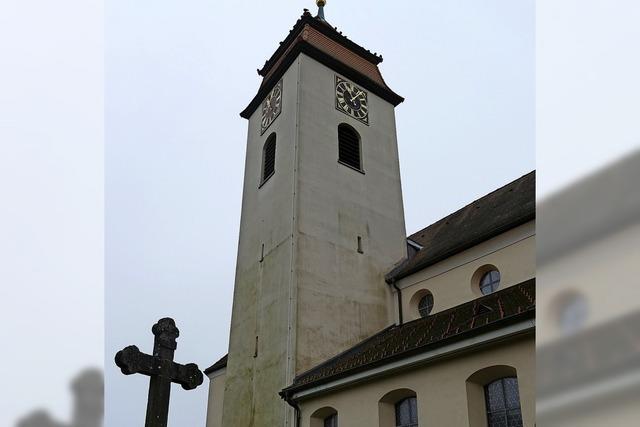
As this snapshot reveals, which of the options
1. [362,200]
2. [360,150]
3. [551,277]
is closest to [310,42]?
[360,150]

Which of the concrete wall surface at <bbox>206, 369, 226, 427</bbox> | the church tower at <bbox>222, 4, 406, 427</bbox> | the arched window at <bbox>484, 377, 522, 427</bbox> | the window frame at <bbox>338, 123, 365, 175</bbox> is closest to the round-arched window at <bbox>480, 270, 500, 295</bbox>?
the church tower at <bbox>222, 4, 406, 427</bbox>

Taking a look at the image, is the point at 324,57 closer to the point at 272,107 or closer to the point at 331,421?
the point at 272,107

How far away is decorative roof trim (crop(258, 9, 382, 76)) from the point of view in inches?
833

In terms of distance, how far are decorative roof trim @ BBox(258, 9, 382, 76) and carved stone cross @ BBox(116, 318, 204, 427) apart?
1601cm

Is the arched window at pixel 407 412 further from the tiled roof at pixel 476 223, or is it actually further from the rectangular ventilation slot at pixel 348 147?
the rectangular ventilation slot at pixel 348 147

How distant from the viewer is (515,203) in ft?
50.3

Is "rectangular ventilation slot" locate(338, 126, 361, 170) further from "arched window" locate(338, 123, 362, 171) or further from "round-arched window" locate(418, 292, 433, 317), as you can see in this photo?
"round-arched window" locate(418, 292, 433, 317)

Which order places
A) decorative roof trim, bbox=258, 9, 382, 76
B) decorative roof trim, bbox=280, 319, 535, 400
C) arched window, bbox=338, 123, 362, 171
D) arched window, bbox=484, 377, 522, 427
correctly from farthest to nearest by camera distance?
decorative roof trim, bbox=258, 9, 382, 76
arched window, bbox=338, 123, 362, 171
arched window, bbox=484, 377, 522, 427
decorative roof trim, bbox=280, 319, 535, 400

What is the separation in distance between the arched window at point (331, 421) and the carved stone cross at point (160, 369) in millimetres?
5445

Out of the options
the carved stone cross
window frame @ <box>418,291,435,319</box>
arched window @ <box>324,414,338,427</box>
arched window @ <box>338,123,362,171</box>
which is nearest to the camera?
the carved stone cross

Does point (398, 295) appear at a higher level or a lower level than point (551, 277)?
higher

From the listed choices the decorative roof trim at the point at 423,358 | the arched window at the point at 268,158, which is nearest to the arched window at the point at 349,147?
the arched window at the point at 268,158

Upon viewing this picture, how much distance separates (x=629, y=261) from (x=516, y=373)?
832cm

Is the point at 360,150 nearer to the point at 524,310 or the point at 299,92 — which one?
the point at 299,92
